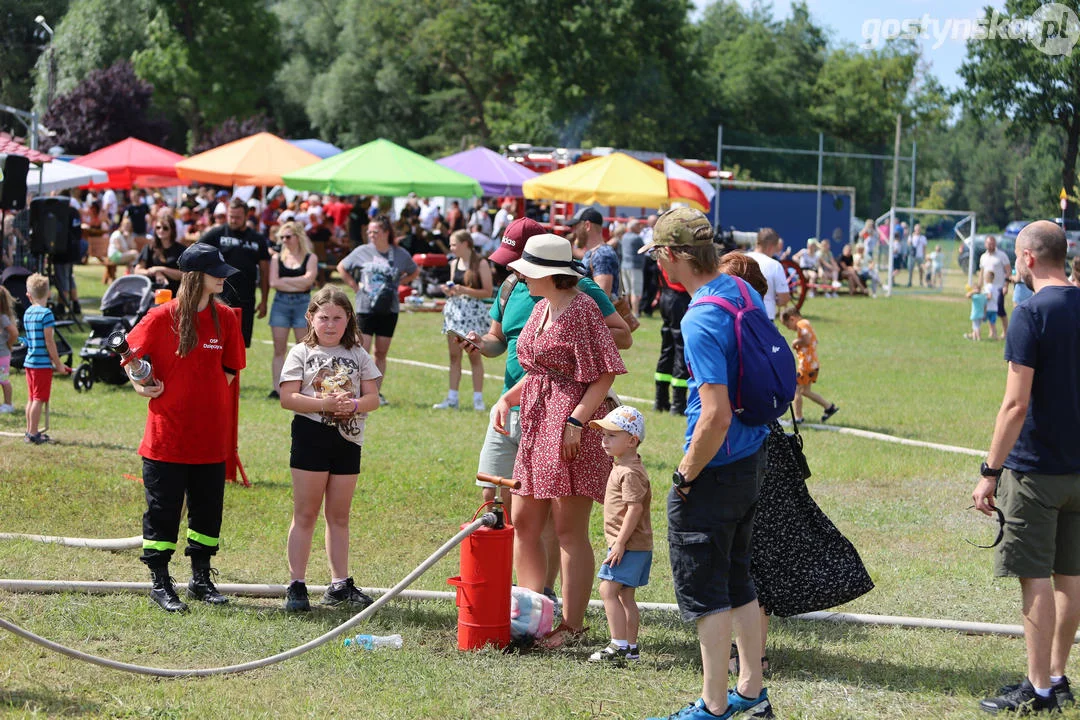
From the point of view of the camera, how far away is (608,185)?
23.2m

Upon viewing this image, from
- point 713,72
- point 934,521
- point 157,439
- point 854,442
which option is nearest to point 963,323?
point 854,442

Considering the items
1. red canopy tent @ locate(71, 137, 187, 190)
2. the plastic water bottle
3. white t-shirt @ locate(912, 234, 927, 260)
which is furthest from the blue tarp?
the plastic water bottle

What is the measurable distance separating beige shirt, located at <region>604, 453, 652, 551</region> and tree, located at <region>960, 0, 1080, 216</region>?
2566 cm

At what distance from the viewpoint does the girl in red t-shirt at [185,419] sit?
6250 mm

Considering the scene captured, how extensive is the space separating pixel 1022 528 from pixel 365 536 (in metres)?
4.35

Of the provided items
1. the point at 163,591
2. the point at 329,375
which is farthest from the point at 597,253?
the point at 163,591

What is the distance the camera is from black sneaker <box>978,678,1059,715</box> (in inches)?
201

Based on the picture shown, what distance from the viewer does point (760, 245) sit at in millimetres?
11672

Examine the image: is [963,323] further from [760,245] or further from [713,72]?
[713,72]

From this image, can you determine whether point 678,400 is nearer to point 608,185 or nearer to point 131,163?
point 608,185

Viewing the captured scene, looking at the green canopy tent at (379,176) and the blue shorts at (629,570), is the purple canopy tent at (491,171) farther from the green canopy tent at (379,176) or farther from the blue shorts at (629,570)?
the blue shorts at (629,570)

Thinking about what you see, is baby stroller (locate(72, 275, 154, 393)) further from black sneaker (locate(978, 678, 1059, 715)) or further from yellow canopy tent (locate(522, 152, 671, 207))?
yellow canopy tent (locate(522, 152, 671, 207))

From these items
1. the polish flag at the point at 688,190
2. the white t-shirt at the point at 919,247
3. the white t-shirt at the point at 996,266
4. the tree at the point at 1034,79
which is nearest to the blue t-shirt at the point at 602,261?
the white t-shirt at the point at 996,266

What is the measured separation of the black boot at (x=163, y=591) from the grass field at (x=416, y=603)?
0.26 feet
